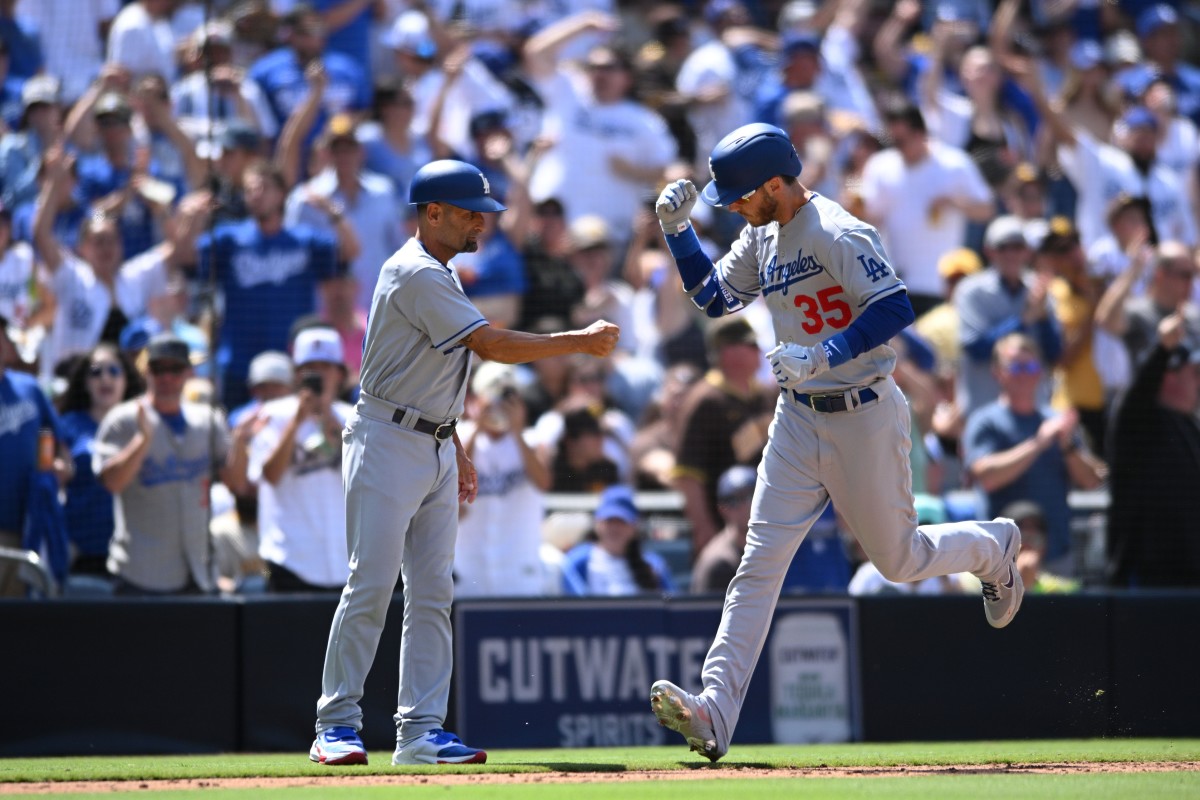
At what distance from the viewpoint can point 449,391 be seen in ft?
19.6

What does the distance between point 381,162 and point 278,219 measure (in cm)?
163

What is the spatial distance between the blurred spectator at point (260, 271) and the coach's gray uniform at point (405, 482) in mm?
3256

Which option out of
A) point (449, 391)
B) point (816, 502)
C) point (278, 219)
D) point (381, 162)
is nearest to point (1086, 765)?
point (816, 502)

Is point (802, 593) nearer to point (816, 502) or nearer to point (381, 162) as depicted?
point (816, 502)

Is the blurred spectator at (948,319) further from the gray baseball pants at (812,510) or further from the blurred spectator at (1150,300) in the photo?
the gray baseball pants at (812,510)

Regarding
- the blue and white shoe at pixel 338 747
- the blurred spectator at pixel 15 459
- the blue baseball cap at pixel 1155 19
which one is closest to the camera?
the blue and white shoe at pixel 338 747

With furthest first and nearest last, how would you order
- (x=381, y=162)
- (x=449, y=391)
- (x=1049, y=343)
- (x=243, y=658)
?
(x=381, y=162) → (x=1049, y=343) → (x=243, y=658) → (x=449, y=391)

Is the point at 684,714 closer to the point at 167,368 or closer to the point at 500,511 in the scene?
the point at 500,511

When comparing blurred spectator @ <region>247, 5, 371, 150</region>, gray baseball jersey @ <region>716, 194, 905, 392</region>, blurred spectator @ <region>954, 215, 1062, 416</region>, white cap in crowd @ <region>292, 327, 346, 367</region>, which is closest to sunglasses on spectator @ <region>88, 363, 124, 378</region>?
white cap in crowd @ <region>292, 327, 346, 367</region>

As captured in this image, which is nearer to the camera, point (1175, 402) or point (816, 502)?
point (816, 502)

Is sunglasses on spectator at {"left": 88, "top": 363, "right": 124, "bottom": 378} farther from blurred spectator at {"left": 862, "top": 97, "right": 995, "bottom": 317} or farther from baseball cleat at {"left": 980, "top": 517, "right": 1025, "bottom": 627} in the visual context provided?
blurred spectator at {"left": 862, "top": 97, "right": 995, "bottom": 317}

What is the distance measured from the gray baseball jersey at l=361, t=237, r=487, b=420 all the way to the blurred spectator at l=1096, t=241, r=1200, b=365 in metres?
5.72

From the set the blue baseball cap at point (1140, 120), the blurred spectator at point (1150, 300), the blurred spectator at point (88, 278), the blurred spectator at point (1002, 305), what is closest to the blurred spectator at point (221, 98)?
the blurred spectator at point (88, 278)

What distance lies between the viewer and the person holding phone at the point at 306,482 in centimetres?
853
